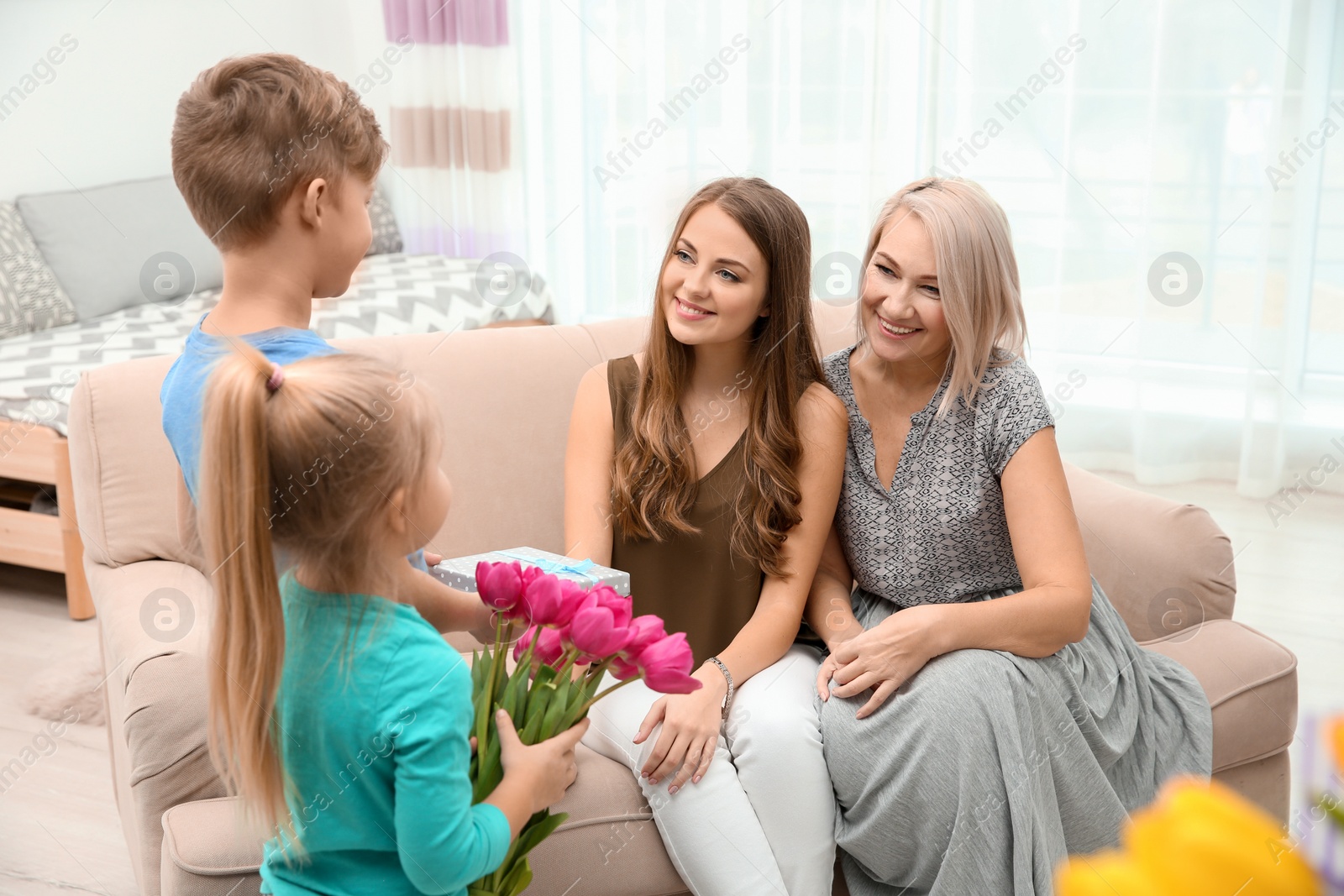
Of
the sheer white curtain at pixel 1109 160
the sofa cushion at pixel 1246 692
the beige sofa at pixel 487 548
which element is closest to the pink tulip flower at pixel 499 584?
the beige sofa at pixel 487 548

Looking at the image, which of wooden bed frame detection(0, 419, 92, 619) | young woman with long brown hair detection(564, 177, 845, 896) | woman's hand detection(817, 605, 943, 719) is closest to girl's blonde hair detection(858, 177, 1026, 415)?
young woman with long brown hair detection(564, 177, 845, 896)

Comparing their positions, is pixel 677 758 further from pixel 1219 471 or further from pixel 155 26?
pixel 155 26

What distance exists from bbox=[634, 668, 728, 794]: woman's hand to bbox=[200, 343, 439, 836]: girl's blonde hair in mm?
503

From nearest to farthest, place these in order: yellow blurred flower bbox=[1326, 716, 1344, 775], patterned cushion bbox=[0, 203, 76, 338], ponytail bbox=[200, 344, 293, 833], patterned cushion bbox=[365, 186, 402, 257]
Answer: yellow blurred flower bbox=[1326, 716, 1344, 775]
ponytail bbox=[200, 344, 293, 833]
patterned cushion bbox=[0, 203, 76, 338]
patterned cushion bbox=[365, 186, 402, 257]

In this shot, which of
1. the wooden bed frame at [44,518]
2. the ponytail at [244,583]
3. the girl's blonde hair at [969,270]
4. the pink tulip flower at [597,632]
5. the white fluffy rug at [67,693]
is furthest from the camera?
the wooden bed frame at [44,518]

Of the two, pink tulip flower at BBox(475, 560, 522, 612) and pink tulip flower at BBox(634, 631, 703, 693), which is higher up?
pink tulip flower at BBox(475, 560, 522, 612)

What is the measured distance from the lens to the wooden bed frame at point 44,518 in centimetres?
270

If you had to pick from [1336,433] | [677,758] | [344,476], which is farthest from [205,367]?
[1336,433]

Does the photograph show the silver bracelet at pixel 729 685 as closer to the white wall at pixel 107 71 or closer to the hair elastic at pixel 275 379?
the hair elastic at pixel 275 379

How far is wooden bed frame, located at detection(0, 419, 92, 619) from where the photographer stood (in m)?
2.70

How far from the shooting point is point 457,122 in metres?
4.64

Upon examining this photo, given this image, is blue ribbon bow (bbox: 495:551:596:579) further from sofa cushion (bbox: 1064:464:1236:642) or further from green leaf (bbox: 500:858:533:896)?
sofa cushion (bbox: 1064:464:1236:642)

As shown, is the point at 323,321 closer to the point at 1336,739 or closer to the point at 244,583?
the point at 244,583

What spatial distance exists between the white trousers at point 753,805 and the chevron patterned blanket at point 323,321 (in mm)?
1602
